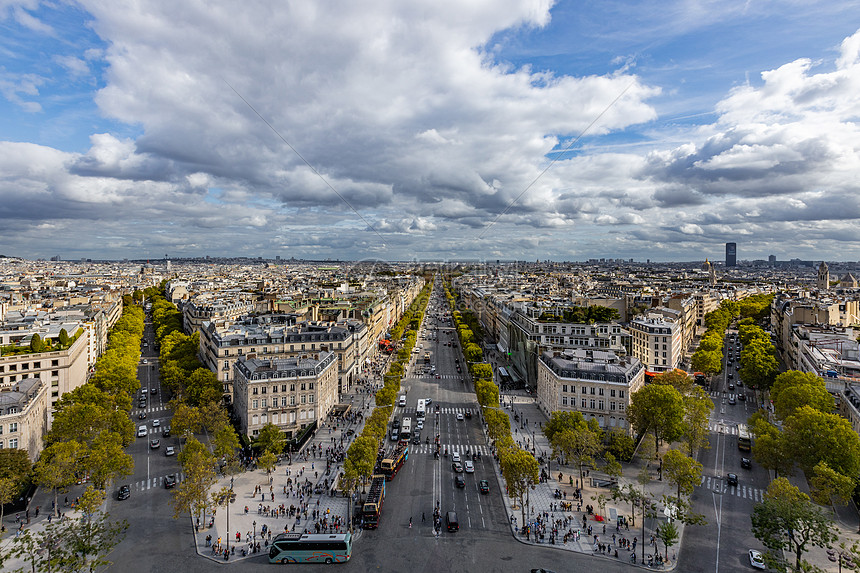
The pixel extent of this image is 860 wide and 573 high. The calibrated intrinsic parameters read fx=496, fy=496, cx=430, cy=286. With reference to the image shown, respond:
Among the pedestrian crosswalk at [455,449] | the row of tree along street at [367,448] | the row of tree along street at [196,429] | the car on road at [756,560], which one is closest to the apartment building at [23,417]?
the row of tree along street at [196,429]

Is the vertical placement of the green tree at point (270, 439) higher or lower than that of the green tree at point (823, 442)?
lower

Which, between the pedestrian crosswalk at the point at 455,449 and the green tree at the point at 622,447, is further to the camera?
the pedestrian crosswalk at the point at 455,449

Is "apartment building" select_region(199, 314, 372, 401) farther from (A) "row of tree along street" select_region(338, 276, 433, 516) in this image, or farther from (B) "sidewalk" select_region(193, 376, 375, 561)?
(B) "sidewalk" select_region(193, 376, 375, 561)

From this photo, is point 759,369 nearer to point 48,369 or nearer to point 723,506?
point 723,506

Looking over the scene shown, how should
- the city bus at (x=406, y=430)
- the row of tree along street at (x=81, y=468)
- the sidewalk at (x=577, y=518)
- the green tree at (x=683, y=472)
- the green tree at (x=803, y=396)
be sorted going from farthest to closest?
the city bus at (x=406, y=430) → the green tree at (x=803, y=396) → the green tree at (x=683, y=472) → the sidewalk at (x=577, y=518) → the row of tree along street at (x=81, y=468)

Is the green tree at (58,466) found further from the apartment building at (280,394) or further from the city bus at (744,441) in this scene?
the city bus at (744,441)

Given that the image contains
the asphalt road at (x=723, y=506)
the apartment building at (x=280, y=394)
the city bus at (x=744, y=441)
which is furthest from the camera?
the apartment building at (x=280, y=394)

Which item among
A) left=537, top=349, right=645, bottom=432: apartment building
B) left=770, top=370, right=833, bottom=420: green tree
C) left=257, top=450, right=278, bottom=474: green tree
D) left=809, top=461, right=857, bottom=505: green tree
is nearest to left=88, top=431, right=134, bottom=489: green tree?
left=257, top=450, right=278, bottom=474: green tree

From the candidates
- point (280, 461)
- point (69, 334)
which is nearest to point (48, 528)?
point (280, 461)

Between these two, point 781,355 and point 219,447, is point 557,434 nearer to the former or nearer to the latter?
point 219,447
